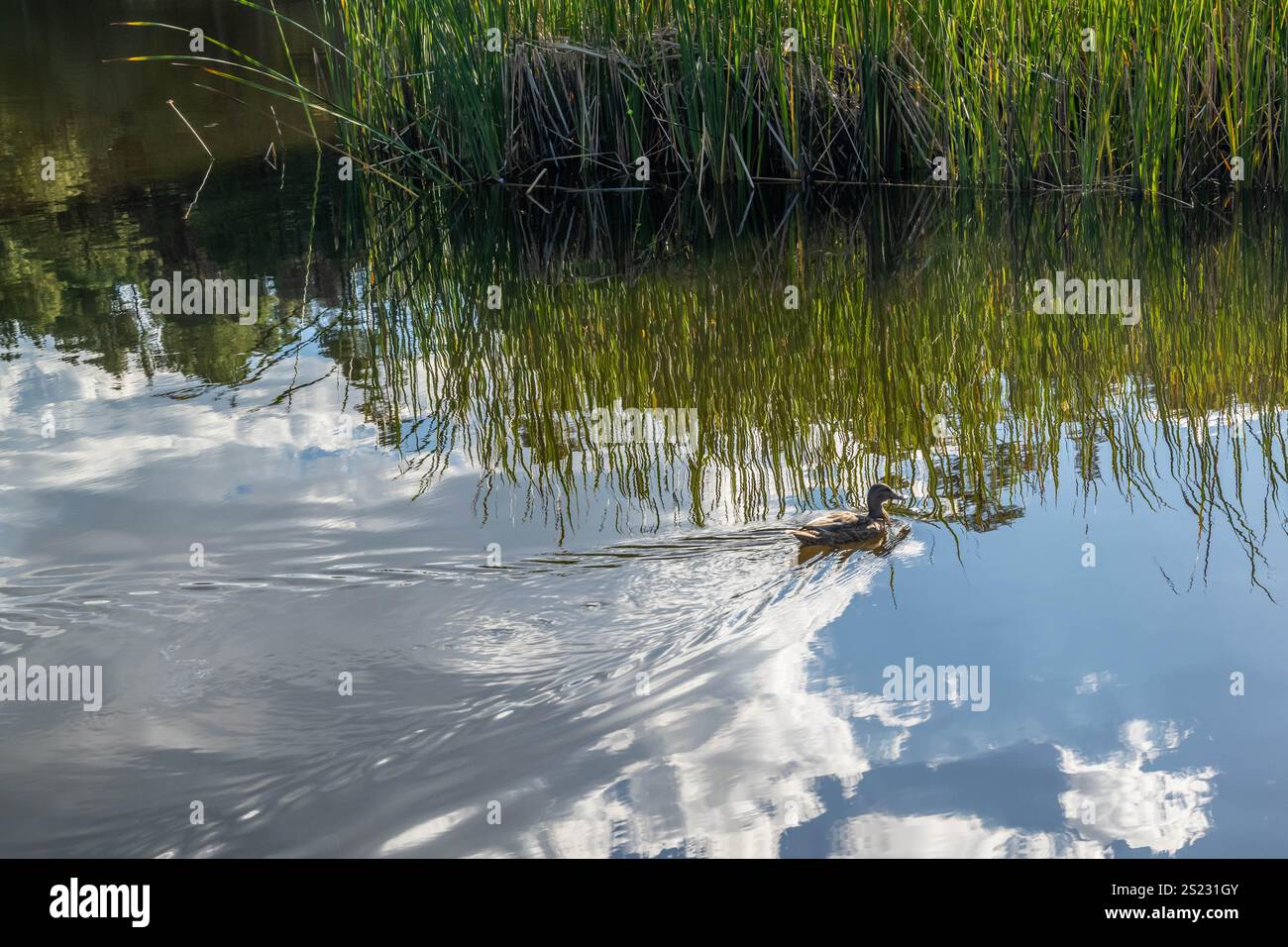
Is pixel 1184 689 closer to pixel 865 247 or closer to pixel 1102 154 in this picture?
pixel 865 247

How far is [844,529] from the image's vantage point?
428cm

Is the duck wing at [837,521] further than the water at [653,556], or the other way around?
the duck wing at [837,521]

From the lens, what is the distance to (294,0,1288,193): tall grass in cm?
884

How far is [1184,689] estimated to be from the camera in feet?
11.5

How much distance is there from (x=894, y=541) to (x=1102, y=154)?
6.27 m

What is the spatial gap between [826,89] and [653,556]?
675cm

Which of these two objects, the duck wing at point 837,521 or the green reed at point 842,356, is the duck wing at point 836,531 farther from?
the green reed at point 842,356

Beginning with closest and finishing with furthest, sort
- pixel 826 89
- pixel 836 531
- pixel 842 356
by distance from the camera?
1. pixel 836 531
2. pixel 842 356
3. pixel 826 89

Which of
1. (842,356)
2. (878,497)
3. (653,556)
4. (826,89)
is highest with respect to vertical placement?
(826,89)

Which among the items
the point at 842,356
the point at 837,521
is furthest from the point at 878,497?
the point at 842,356

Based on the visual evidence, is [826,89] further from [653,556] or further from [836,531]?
[653,556]

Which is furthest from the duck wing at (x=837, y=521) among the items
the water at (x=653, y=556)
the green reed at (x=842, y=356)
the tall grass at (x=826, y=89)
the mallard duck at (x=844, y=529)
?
the tall grass at (x=826, y=89)

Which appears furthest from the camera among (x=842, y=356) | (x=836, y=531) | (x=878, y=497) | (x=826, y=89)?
(x=826, y=89)

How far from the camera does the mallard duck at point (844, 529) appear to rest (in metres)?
4.28
